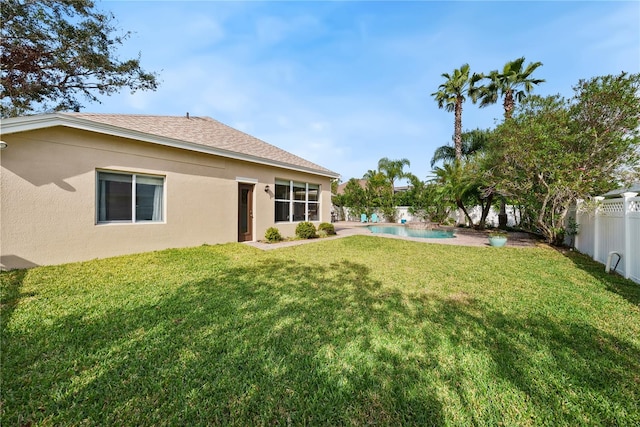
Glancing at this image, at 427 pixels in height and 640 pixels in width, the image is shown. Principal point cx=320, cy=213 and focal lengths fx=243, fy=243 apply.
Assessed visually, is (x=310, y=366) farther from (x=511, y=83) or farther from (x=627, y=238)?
(x=511, y=83)

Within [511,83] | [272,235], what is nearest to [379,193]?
[511,83]

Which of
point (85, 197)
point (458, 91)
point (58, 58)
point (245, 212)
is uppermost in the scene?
point (458, 91)

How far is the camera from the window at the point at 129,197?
686 centimetres

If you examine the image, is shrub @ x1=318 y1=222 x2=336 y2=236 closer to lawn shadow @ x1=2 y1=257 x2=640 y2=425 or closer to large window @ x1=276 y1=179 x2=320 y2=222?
large window @ x1=276 y1=179 x2=320 y2=222

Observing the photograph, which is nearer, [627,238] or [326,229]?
[627,238]

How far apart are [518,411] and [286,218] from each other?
1045cm

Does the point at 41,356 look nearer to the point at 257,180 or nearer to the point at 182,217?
the point at 182,217

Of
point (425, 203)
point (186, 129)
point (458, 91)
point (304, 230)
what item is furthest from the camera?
point (425, 203)

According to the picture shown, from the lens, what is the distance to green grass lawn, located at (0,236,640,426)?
204cm

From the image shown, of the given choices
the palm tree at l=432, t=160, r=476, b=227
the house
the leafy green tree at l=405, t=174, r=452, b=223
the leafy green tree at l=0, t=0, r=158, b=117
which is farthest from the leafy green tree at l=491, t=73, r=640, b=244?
the leafy green tree at l=0, t=0, r=158, b=117

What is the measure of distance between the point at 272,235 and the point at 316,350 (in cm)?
776

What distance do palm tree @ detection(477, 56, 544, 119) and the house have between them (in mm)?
15537

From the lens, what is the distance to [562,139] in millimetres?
7879

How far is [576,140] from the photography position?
796 centimetres
